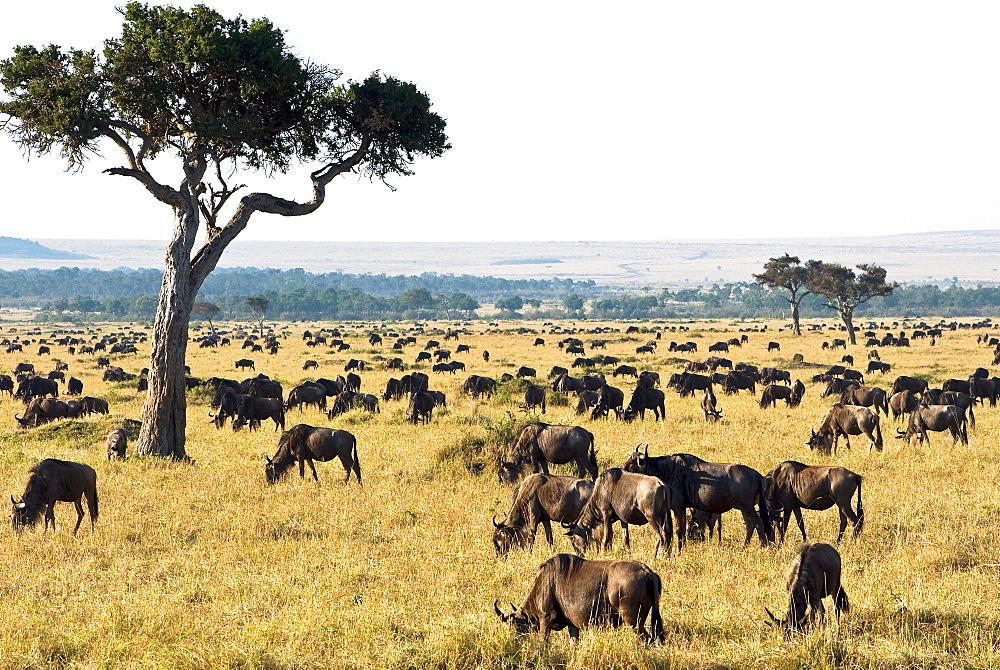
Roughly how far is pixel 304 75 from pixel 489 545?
1265cm

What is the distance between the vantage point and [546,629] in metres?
7.30

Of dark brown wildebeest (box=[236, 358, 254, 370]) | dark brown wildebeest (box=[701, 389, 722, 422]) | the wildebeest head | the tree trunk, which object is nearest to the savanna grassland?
the wildebeest head

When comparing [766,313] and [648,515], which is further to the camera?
[766,313]

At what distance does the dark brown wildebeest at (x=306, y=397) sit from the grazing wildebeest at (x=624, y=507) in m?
18.7

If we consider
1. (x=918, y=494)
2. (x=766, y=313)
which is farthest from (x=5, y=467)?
(x=766, y=313)

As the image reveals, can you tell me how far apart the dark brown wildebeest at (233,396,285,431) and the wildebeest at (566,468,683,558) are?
14.4 m

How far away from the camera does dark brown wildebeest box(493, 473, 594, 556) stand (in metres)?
10.8

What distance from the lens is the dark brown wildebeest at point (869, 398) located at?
80.5ft

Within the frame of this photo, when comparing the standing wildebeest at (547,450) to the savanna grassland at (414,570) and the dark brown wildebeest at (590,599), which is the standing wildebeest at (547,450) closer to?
the savanna grassland at (414,570)

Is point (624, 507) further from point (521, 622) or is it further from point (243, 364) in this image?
point (243, 364)

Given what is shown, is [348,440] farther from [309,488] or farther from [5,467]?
[5,467]

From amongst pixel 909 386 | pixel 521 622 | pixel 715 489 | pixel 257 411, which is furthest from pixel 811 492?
pixel 909 386

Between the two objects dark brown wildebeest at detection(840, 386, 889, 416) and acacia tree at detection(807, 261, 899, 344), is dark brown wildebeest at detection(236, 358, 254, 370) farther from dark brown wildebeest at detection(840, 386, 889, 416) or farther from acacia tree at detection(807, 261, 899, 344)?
acacia tree at detection(807, 261, 899, 344)

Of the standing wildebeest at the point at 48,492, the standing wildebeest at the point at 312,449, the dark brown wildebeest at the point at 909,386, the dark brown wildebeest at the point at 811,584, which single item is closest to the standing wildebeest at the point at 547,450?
the standing wildebeest at the point at 312,449
